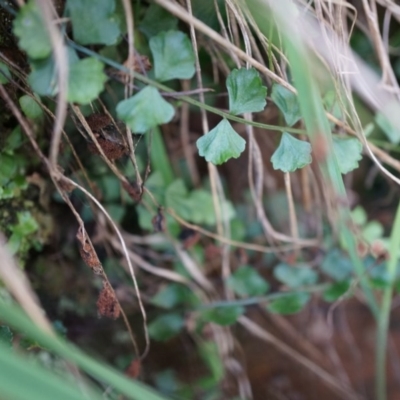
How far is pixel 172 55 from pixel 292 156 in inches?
6.9

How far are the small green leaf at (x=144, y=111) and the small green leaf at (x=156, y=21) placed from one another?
16 cm

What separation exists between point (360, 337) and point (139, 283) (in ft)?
1.75

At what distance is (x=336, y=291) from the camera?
2.64 feet

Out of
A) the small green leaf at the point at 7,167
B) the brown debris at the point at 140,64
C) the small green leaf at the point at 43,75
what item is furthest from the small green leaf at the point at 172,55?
the small green leaf at the point at 7,167

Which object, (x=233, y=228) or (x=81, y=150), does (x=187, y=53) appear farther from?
(x=233, y=228)

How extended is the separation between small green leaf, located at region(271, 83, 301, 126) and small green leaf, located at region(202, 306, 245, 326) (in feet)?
1.13

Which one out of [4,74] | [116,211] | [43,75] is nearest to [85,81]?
[43,75]

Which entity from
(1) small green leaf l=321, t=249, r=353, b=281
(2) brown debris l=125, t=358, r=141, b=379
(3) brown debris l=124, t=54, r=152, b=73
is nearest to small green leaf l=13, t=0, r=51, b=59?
(3) brown debris l=124, t=54, r=152, b=73

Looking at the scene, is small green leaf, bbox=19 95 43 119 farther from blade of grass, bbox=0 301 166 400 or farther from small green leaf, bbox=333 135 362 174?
small green leaf, bbox=333 135 362 174

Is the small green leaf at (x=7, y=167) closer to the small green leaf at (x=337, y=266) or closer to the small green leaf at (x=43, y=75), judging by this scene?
the small green leaf at (x=43, y=75)

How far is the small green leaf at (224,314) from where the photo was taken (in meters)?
0.77

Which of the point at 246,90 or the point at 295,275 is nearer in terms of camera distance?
the point at 246,90

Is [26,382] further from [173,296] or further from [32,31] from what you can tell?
[173,296]

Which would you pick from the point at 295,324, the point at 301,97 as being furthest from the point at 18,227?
the point at 295,324
